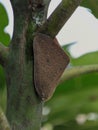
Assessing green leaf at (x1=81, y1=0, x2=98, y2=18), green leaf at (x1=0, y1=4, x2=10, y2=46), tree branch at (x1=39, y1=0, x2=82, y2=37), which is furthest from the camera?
green leaf at (x1=0, y1=4, x2=10, y2=46)

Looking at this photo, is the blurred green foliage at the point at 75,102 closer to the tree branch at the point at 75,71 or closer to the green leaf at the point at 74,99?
the green leaf at the point at 74,99

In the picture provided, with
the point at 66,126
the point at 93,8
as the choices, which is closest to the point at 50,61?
the point at 93,8

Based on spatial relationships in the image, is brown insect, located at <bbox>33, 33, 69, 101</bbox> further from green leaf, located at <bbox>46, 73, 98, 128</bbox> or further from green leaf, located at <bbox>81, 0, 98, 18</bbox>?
green leaf, located at <bbox>46, 73, 98, 128</bbox>

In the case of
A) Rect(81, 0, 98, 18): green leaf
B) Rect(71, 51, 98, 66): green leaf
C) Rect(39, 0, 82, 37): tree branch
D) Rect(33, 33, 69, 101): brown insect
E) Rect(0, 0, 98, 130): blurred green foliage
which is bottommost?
Rect(0, 0, 98, 130): blurred green foliage

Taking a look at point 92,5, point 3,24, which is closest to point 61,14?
point 92,5

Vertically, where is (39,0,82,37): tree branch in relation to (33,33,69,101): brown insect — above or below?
above

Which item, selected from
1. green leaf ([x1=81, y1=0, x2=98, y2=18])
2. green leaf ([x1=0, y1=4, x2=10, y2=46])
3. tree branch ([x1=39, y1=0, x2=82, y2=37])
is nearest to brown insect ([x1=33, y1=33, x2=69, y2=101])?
tree branch ([x1=39, y1=0, x2=82, y2=37])
